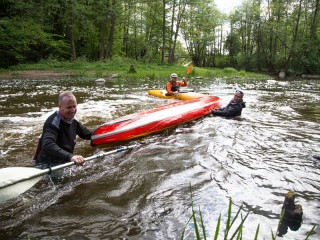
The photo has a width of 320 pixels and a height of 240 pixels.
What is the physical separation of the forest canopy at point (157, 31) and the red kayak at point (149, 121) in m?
15.2

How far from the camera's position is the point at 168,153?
15.8 feet

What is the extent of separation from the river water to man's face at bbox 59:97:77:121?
2.98 ft

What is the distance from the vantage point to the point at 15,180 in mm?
2736

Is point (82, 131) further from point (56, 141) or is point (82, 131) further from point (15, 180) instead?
point (15, 180)

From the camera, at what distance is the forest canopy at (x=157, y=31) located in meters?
20.5

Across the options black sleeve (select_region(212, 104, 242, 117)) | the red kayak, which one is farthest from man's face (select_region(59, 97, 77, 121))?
black sleeve (select_region(212, 104, 242, 117))

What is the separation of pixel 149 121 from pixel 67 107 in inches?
105

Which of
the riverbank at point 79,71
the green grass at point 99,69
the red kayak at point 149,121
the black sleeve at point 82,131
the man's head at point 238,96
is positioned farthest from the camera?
the green grass at point 99,69

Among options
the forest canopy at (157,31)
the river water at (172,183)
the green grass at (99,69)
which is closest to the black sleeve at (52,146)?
the river water at (172,183)

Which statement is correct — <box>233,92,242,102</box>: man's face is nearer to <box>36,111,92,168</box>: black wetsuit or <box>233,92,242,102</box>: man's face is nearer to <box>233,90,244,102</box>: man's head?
<box>233,90,244,102</box>: man's head

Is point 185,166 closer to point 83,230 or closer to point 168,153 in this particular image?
point 168,153

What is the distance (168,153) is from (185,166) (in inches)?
25.1

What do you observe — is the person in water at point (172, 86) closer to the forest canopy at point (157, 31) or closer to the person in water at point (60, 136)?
the person in water at point (60, 136)

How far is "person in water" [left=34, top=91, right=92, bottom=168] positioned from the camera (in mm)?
3234
